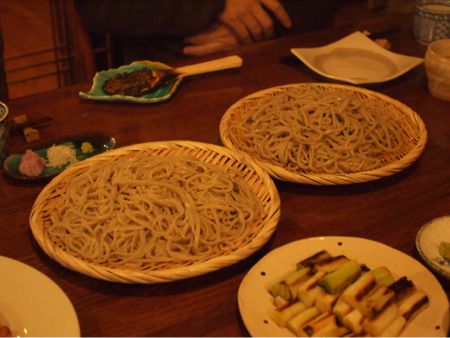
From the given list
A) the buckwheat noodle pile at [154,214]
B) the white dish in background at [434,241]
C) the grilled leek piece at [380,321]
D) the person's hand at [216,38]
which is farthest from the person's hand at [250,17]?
the grilled leek piece at [380,321]

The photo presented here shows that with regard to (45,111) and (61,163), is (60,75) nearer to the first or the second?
(45,111)

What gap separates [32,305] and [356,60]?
1.55 m

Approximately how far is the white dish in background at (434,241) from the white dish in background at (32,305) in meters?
0.69

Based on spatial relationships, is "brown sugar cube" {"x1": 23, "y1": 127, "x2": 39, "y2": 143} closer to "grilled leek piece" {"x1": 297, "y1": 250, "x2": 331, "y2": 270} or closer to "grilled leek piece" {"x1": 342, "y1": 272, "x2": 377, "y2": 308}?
"grilled leek piece" {"x1": 297, "y1": 250, "x2": 331, "y2": 270}

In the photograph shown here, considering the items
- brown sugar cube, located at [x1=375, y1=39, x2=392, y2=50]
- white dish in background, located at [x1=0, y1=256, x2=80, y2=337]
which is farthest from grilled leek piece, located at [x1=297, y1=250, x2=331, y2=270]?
brown sugar cube, located at [x1=375, y1=39, x2=392, y2=50]

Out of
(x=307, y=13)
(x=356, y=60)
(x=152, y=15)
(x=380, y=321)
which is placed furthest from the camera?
(x=307, y=13)

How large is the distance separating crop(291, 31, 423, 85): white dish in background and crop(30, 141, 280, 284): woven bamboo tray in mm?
677

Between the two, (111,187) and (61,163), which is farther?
(61,163)

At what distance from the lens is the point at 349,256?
43.7 inches

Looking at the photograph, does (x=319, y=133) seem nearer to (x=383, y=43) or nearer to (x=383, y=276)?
(x=383, y=276)

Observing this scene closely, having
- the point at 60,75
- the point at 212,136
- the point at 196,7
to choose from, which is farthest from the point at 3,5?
the point at 212,136

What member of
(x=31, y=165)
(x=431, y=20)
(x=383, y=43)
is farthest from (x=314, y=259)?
(x=431, y=20)

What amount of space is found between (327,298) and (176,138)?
2.56 ft

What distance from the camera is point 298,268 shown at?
1.06 meters
